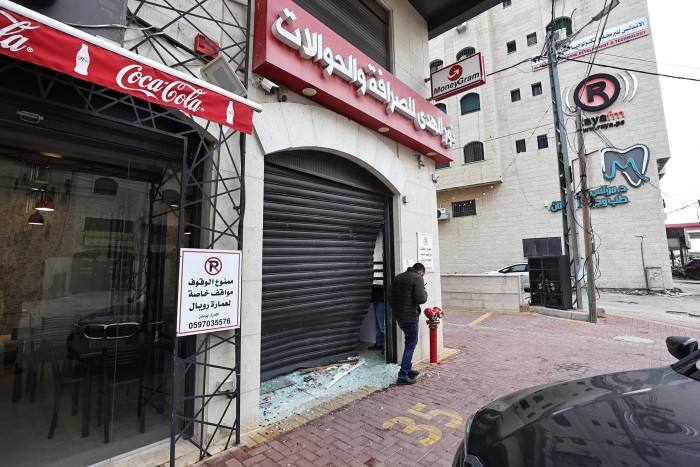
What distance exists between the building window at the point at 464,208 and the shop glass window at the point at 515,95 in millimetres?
6720

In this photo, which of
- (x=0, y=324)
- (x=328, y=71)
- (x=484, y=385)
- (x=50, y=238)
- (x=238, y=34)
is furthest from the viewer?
(x=484, y=385)

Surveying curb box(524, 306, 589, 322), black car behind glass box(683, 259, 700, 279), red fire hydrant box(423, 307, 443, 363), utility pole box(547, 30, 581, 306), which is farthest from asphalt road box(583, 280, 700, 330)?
black car behind glass box(683, 259, 700, 279)

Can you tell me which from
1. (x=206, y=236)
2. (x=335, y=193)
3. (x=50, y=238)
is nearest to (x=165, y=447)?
(x=206, y=236)

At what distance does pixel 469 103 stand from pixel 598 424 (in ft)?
75.3

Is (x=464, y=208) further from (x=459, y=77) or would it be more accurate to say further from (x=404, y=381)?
(x=404, y=381)

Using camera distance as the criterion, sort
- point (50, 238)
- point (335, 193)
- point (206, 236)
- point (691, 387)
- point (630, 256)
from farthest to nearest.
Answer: point (630, 256) → point (335, 193) → point (206, 236) → point (50, 238) → point (691, 387)

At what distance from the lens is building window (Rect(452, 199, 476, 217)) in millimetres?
21547

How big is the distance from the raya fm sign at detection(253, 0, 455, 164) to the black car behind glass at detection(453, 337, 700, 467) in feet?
13.9

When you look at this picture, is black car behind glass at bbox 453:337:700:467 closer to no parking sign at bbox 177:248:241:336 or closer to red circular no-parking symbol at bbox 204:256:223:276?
no parking sign at bbox 177:248:241:336

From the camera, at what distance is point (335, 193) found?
556 cm

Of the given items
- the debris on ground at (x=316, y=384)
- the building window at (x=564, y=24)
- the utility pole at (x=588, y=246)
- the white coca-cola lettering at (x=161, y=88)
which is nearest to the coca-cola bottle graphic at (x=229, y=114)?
the white coca-cola lettering at (x=161, y=88)

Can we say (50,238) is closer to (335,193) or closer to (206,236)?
(206,236)

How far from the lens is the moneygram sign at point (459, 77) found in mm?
6870

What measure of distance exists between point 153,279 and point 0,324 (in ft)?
4.19
